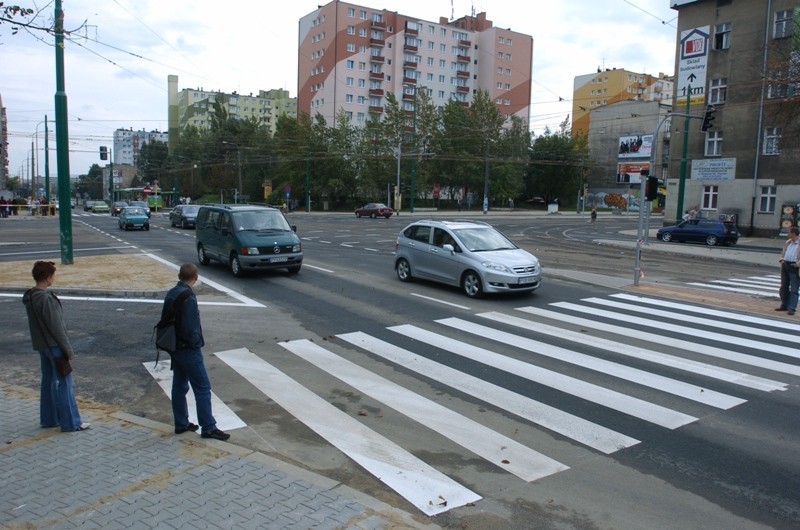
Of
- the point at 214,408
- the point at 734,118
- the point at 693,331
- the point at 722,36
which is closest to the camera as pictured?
the point at 214,408

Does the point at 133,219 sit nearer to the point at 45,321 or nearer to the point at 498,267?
the point at 498,267

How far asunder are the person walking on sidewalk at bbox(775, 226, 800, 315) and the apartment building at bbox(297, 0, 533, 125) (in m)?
78.4

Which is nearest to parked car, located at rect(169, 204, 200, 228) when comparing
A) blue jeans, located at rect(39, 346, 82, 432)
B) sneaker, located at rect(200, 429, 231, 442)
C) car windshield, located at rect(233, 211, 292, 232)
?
car windshield, located at rect(233, 211, 292, 232)

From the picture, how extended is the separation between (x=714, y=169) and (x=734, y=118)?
3.41m

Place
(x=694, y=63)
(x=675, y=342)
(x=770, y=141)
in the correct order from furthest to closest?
(x=694, y=63), (x=770, y=141), (x=675, y=342)

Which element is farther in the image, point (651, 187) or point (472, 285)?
point (651, 187)

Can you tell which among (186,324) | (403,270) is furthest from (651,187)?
(186,324)

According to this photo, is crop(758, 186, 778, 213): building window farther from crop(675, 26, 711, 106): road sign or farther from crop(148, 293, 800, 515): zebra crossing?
crop(148, 293, 800, 515): zebra crossing

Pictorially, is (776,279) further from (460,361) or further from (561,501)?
(561,501)

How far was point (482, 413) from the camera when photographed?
21.3 feet

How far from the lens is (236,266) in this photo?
1648cm

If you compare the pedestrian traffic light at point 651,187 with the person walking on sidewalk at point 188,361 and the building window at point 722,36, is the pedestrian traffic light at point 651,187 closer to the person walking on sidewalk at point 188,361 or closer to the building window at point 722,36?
the person walking on sidewalk at point 188,361

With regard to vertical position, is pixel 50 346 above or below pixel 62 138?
below

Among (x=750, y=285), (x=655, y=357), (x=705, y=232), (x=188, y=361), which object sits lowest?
(x=655, y=357)
